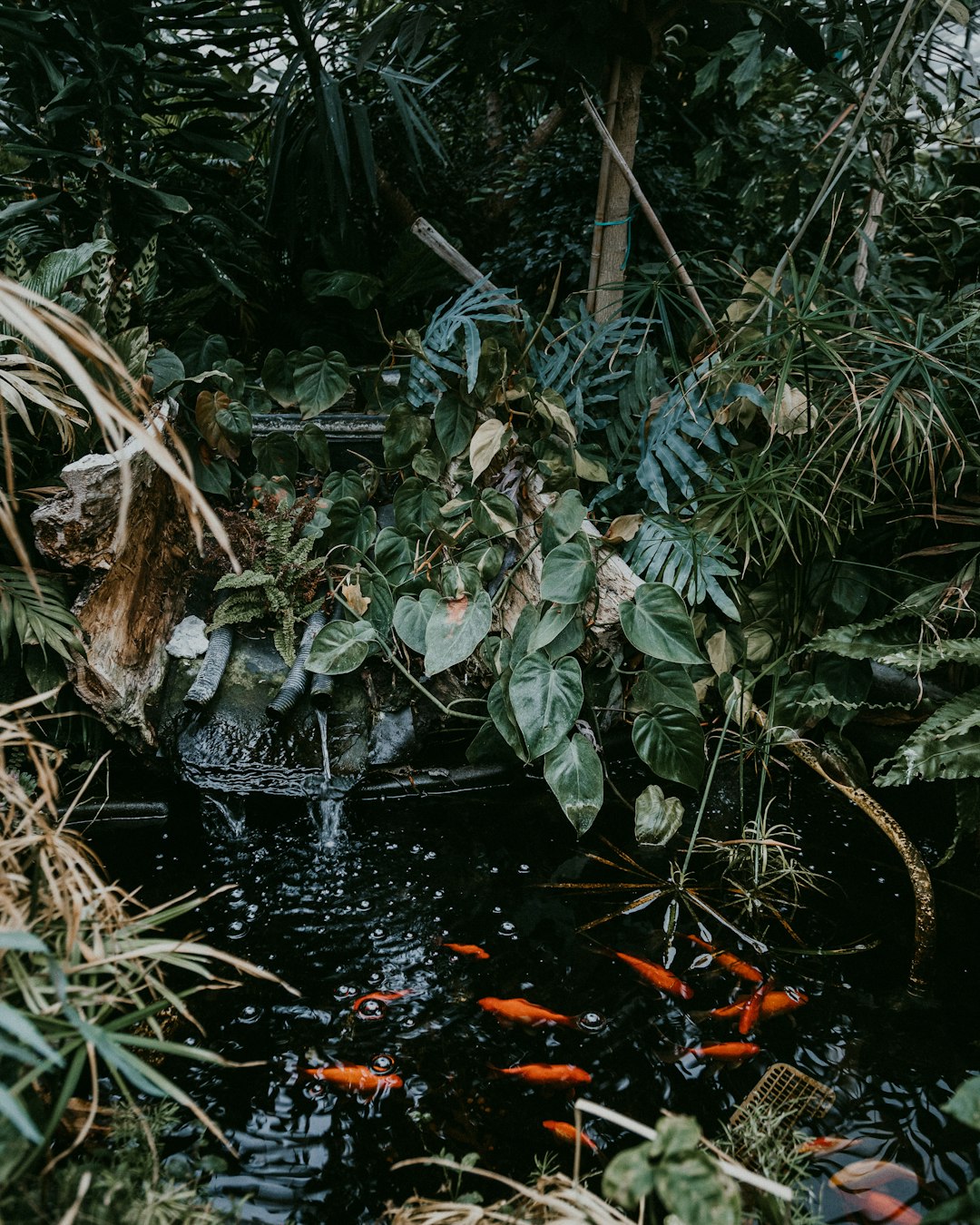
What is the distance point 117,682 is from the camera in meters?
2.57

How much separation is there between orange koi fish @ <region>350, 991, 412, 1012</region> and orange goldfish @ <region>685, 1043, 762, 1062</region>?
0.68 m

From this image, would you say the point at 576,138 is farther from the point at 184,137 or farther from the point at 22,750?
the point at 22,750

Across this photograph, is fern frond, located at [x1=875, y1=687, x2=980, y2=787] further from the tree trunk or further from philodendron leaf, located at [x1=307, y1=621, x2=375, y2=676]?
the tree trunk

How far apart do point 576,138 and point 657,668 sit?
3.11 metres

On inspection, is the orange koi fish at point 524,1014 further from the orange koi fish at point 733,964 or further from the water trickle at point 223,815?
the water trickle at point 223,815

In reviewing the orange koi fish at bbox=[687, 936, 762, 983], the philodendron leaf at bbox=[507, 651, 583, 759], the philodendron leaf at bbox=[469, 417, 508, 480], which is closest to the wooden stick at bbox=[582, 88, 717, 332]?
the philodendron leaf at bbox=[469, 417, 508, 480]

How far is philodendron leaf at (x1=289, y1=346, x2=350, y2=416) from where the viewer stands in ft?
10.6

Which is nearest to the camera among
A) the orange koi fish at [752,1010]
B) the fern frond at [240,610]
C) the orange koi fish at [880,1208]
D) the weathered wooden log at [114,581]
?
the orange koi fish at [880,1208]

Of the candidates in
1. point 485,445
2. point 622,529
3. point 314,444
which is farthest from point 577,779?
point 314,444

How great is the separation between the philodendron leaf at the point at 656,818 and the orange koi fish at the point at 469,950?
1.95ft

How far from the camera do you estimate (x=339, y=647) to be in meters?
2.53

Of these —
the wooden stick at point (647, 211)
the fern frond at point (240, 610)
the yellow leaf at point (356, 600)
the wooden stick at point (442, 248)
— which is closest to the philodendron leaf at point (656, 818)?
the yellow leaf at point (356, 600)

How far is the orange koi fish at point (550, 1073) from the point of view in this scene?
1707 millimetres

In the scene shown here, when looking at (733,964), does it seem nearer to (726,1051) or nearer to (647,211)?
(726,1051)
